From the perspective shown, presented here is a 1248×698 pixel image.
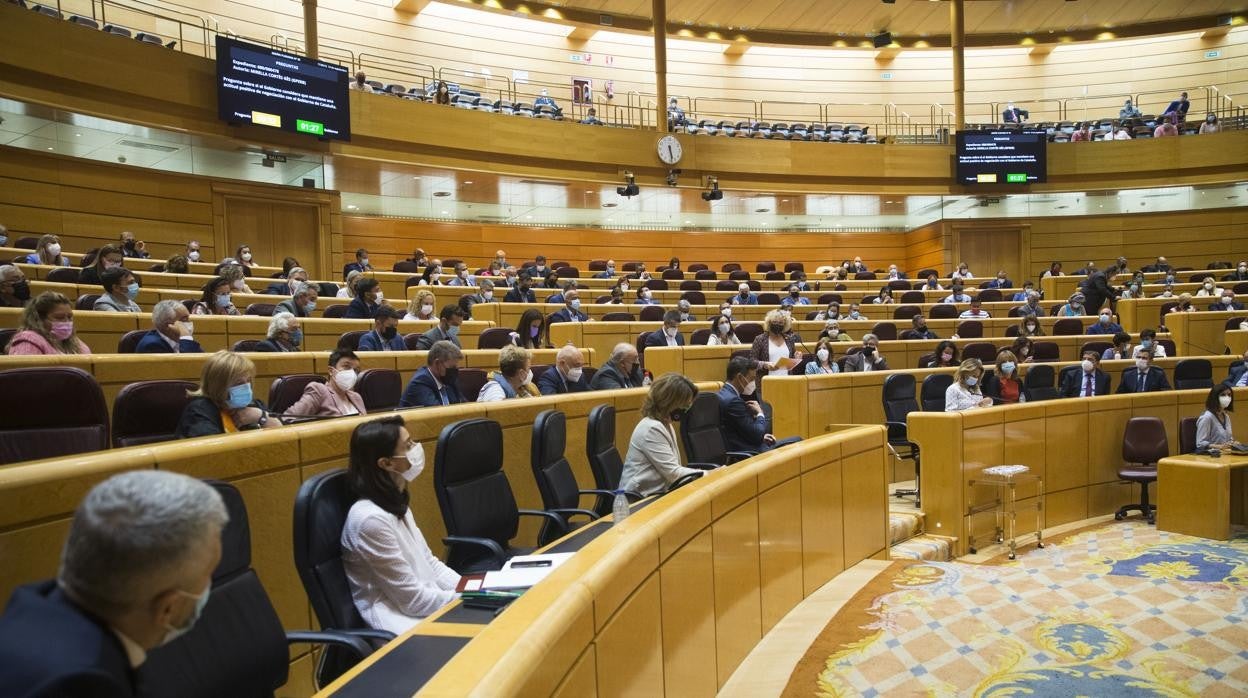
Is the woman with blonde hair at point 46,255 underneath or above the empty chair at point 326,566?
above

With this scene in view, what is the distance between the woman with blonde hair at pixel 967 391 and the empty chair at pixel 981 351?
100 inches

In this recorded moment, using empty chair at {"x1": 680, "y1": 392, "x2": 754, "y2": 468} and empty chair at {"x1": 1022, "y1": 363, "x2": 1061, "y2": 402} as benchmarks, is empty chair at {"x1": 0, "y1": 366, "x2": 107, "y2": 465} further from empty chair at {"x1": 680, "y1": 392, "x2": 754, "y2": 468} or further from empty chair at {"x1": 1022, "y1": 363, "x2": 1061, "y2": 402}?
empty chair at {"x1": 1022, "y1": 363, "x2": 1061, "y2": 402}

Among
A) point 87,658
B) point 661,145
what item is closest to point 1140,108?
point 661,145

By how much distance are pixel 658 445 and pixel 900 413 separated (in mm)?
4085

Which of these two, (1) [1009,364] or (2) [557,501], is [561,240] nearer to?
(1) [1009,364]

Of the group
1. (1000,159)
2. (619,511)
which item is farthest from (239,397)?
(1000,159)

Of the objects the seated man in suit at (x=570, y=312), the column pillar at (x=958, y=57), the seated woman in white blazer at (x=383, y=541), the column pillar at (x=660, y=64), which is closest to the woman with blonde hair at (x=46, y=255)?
the seated man in suit at (x=570, y=312)

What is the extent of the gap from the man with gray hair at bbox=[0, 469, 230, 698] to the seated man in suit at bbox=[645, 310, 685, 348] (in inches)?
292

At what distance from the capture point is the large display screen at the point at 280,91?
39.5 ft

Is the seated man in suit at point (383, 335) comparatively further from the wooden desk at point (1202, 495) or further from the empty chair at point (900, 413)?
the wooden desk at point (1202, 495)

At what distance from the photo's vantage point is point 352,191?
51.9 feet

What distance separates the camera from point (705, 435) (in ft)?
17.0

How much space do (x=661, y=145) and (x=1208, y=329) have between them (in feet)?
31.4

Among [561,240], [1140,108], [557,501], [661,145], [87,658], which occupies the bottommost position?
[557,501]
